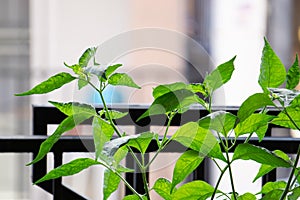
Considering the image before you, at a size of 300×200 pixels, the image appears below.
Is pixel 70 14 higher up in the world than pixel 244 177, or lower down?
higher up

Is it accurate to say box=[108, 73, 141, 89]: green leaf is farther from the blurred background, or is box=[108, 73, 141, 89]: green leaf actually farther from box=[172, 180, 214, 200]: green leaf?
the blurred background

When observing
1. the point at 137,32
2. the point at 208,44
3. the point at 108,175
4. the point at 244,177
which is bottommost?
the point at 244,177

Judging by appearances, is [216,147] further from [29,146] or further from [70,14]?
[70,14]

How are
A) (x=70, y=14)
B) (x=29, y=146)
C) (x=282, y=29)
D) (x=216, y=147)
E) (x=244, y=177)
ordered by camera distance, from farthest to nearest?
(x=70, y=14) → (x=282, y=29) → (x=244, y=177) → (x=29, y=146) → (x=216, y=147)

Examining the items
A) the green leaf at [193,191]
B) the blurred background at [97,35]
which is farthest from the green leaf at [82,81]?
the blurred background at [97,35]

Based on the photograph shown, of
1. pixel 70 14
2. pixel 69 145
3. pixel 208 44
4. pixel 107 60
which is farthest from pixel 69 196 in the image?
pixel 70 14

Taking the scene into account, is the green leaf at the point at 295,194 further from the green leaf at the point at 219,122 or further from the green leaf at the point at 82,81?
the green leaf at the point at 82,81

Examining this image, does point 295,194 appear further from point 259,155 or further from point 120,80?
point 120,80

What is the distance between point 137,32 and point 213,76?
9 centimetres

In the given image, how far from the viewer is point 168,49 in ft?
1.79

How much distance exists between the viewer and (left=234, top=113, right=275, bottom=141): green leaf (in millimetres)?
452

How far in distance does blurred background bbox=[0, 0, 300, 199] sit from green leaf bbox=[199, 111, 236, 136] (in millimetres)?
2544

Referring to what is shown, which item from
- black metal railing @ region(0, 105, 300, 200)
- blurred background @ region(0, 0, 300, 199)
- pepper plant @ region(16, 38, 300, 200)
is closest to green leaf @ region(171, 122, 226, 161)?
pepper plant @ region(16, 38, 300, 200)

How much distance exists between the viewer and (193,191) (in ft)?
1.52
